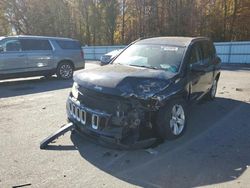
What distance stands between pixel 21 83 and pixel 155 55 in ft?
26.0

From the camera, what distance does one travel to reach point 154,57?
605 centimetres

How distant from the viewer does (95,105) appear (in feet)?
15.8

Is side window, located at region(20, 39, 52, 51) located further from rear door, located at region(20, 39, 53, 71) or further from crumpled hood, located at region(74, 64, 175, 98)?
crumpled hood, located at region(74, 64, 175, 98)

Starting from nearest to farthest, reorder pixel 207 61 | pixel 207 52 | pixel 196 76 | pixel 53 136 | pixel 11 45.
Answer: pixel 53 136 → pixel 196 76 → pixel 207 61 → pixel 207 52 → pixel 11 45

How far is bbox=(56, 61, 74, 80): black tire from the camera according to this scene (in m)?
13.4

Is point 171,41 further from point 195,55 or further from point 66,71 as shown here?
point 66,71

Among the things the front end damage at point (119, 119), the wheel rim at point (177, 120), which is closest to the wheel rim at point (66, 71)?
the front end damage at point (119, 119)

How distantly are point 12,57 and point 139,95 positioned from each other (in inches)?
329

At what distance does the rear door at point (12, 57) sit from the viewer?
11.4 metres

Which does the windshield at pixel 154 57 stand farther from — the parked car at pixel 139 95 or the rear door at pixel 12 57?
the rear door at pixel 12 57

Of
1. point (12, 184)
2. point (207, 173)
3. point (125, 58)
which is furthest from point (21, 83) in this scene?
point (207, 173)

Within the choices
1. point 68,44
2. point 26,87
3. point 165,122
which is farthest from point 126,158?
point 68,44

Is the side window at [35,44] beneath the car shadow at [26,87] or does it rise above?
above

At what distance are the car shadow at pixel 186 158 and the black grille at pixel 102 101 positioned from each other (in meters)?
0.70
